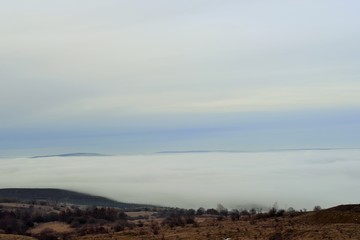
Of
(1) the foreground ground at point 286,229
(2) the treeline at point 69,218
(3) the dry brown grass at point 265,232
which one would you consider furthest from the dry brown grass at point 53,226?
(3) the dry brown grass at point 265,232

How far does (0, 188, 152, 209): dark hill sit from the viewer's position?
115075mm

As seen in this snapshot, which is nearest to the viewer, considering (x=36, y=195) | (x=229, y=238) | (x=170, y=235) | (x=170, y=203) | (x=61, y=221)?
(x=229, y=238)

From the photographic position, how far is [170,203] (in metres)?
108

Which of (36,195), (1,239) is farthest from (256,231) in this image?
(36,195)

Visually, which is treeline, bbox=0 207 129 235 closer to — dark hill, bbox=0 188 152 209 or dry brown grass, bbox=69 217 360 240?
dry brown grass, bbox=69 217 360 240

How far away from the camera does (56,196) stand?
4938 inches

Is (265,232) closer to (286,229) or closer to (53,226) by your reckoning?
(286,229)

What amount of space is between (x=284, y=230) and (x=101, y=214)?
40.7 m

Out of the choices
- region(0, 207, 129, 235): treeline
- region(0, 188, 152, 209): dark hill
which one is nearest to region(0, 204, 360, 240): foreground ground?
region(0, 207, 129, 235): treeline

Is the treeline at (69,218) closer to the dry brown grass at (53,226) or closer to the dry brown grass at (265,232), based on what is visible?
the dry brown grass at (53,226)

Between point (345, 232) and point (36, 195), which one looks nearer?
point (345, 232)

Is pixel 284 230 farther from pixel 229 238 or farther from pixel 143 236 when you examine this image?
pixel 143 236

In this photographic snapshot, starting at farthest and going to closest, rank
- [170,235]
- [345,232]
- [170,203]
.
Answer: [170,203] → [170,235] → [345,232]

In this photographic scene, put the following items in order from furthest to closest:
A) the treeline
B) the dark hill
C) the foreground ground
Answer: the dark hill
the treeline
the foreground ground
